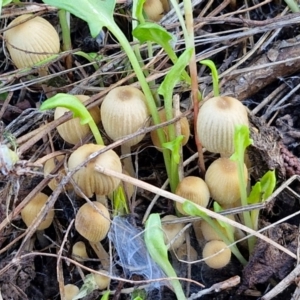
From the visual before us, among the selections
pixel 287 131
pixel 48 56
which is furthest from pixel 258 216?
pixel 48 56

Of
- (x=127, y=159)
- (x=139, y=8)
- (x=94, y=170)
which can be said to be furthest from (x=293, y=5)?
(x=94, y=170)

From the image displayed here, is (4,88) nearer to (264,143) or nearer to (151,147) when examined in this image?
(151,147)

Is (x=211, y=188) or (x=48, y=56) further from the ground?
(x=48, y=56)

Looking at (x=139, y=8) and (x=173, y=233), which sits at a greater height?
(x=139, y=8)

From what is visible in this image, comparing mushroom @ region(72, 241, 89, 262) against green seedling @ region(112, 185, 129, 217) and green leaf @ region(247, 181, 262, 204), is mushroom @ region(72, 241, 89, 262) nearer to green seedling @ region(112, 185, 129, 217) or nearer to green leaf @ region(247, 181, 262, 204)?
green seedling @ region(112, 185, 129, 217)

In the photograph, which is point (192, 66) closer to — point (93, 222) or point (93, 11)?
point (93, 11)

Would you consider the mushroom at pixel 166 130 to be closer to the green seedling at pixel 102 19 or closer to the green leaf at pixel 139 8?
the green seedling at pixel 102 19
